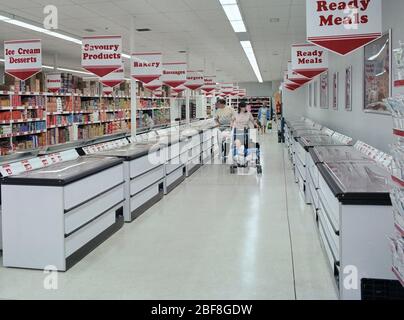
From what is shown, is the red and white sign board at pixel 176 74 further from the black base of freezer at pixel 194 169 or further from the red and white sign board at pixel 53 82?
the red and white sign board at pixel 53 82

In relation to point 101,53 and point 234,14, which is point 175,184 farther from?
point 234,14

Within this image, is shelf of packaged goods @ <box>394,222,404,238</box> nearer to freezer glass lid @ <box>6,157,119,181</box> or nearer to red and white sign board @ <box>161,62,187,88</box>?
freezer glass lid @ <box>6,157,119,181</box>

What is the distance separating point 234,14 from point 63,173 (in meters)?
5.92

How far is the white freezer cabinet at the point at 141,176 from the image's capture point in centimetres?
591

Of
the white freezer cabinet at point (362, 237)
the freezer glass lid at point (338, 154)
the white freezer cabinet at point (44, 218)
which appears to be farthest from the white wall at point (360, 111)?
the white freezer cabinet at point (44, 218)

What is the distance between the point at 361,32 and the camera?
14.2ft

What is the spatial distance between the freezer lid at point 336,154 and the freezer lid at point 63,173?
8.20 feet

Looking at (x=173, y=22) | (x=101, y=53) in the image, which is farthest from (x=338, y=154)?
(x=173, y=22)

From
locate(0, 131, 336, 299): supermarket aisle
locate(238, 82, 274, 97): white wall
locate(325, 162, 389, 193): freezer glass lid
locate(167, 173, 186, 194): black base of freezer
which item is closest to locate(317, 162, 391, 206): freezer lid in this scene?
locate(325, 162, 389, 193): freezer glass lid

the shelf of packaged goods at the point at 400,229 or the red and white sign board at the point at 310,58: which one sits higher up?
the red and white sign board at the point at 310,58

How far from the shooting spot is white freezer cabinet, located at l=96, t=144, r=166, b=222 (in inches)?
233

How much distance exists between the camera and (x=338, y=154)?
216 inches
